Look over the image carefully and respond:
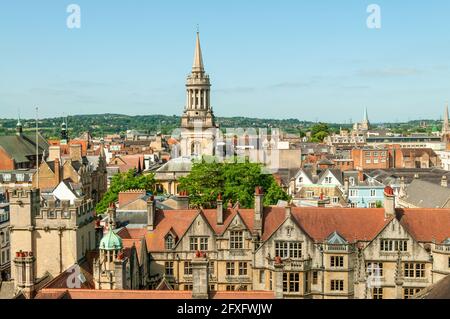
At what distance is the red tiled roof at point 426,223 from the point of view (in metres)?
39.7

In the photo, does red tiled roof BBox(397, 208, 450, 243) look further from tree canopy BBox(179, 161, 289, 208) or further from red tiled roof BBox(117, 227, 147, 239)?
tree canopy BBox(179, 161, 289, 208)

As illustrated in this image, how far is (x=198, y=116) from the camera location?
116250 mm

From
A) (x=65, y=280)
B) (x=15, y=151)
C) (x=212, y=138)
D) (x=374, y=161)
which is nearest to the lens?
(x=65, y=280)

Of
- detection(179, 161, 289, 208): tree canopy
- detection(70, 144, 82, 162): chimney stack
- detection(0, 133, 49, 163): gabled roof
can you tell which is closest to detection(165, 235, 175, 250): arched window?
detection(179, 161, 289, 208): tree canopy

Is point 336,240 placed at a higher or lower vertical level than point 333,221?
lower

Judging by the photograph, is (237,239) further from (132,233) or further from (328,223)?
(132,233)

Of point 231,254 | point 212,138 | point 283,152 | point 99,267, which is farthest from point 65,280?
point 283,152

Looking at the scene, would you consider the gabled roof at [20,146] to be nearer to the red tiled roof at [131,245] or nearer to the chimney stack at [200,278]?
the red tiled roof at [131,245]

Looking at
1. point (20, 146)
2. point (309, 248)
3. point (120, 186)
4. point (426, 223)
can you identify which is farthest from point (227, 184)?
point (20, 146)

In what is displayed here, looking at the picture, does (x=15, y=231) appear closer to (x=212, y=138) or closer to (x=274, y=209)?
(x=274, y=209)

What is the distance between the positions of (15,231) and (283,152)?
307 ft

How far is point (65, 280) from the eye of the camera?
30312mm

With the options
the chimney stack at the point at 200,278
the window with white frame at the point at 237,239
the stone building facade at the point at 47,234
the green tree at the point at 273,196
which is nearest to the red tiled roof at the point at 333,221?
the window with white frame at the point at 237,239

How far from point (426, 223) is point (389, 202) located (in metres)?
2.66
